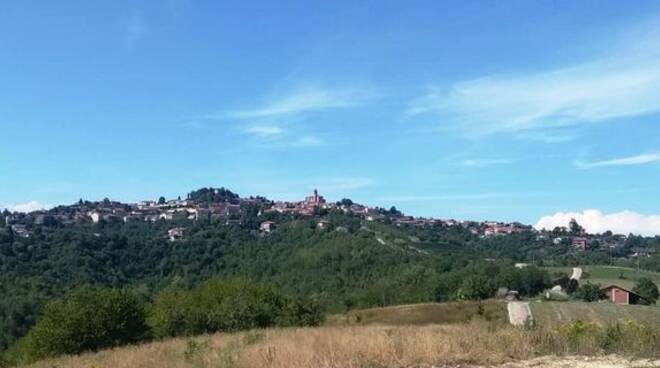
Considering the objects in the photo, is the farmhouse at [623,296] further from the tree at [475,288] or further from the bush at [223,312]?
the bush at [223,312]

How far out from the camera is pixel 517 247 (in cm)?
18538

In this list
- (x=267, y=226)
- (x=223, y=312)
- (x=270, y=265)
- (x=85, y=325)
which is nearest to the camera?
(x=85, y=325)

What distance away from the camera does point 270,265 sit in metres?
118

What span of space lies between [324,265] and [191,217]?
8697 cm

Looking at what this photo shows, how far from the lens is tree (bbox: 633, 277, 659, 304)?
92.2m

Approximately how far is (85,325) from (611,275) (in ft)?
338

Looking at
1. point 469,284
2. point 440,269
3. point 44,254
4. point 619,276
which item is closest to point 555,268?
point 619,276

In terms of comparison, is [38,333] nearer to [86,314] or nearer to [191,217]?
[86,314]

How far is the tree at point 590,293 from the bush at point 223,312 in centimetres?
5614

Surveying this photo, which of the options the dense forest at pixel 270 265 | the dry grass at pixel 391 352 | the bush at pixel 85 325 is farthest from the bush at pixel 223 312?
the dry grass at pixel 391 352

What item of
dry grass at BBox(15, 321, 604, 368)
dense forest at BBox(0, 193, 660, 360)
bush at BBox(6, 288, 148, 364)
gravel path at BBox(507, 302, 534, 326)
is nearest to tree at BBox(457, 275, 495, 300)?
dense forest at BBox(0, 193, 660, 360)

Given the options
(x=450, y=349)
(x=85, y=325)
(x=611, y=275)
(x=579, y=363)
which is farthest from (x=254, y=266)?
(x=579, y=363)

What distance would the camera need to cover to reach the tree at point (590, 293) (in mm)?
92875

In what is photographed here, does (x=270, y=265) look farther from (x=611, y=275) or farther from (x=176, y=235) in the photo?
(x=611, y=275)
